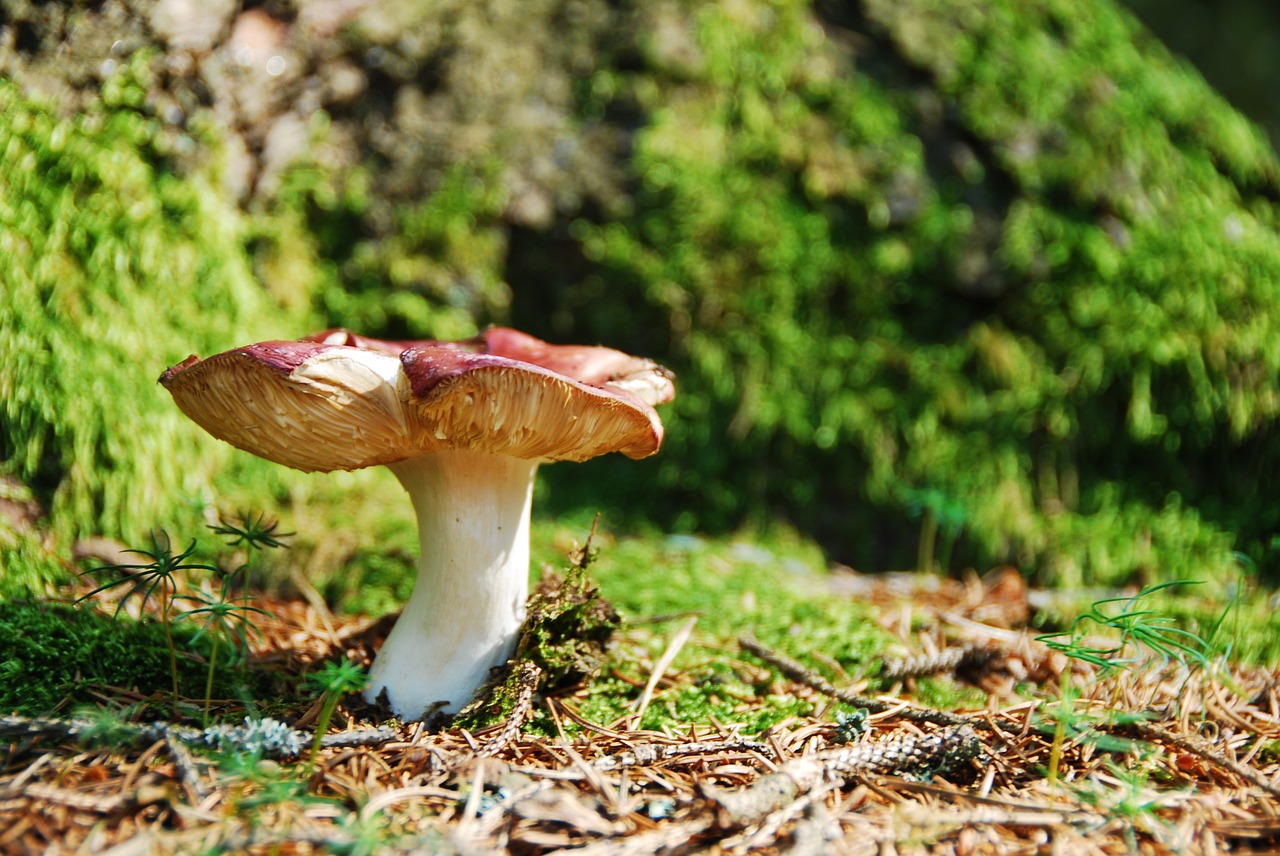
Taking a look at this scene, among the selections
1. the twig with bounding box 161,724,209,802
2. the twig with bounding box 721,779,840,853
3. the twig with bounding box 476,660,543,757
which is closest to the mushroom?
the twig with bounding box 476,660,543,757

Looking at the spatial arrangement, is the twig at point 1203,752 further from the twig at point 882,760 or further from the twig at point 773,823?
the twig at point 773,823

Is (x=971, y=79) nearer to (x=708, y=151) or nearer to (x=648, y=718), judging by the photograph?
(x=708, y=151)

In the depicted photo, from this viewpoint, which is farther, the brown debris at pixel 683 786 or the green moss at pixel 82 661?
the green moss at pixel 82 661

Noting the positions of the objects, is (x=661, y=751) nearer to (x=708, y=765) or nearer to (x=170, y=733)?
(x=708, y=765)

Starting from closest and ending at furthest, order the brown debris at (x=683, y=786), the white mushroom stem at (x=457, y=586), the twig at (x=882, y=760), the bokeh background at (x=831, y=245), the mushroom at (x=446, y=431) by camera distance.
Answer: the brown debris at (x=683, y=786), the twig at (x=882, y=760), the mushroom at (x=446, y=431), the white mushroom stem at (x=457, y=586), the bokeh background at (x=831, y=245)

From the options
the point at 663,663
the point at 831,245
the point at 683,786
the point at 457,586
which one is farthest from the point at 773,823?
the point at 831,245

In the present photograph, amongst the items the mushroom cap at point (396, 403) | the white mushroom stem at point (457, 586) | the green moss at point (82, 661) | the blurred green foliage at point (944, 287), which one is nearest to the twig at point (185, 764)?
the green moss at point (82, 661)

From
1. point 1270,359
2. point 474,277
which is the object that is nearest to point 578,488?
point 474,277
